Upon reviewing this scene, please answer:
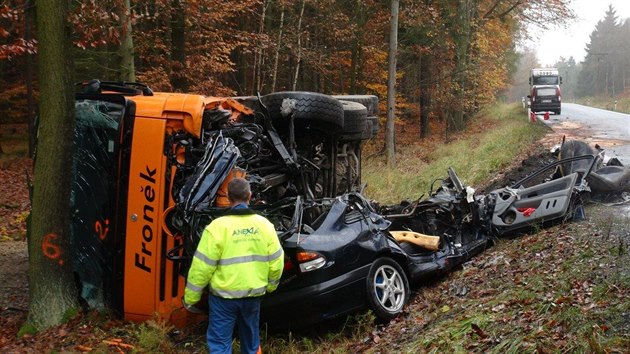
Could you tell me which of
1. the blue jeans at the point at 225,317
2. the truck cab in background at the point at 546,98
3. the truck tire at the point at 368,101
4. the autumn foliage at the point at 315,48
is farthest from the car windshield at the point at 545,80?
the blue jeans at the point at 225,317

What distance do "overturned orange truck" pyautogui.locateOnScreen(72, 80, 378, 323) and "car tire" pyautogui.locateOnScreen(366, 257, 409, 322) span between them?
152cm

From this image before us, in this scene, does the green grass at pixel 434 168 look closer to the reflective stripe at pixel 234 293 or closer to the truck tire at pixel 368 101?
the truck tire at pixel 368 101

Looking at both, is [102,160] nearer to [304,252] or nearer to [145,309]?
[145,309]

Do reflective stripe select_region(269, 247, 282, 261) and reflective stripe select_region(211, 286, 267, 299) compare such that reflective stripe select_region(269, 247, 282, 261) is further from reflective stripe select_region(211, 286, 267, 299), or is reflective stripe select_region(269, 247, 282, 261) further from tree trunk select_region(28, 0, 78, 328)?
tree trunk select_region(28, 0, 78, 328)

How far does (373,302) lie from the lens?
5.45m

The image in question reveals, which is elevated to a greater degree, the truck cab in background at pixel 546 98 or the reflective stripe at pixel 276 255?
the truck cab in background at pixel 546 98

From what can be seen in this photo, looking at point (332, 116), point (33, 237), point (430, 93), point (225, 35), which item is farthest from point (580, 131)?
point (33, 237)

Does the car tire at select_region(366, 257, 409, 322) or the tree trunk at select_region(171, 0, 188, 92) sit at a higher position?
the tree trunk at select_region(171, 0, 188, 92)

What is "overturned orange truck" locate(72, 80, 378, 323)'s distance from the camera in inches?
226

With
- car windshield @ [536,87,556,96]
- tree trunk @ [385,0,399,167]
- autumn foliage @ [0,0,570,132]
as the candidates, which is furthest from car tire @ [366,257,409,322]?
car windshield @ [536,87,556,96]

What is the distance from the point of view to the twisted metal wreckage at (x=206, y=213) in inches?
208

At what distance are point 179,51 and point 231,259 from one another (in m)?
13.3

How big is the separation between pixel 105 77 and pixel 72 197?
36.7ft

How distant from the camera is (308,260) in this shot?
16.8 ft
